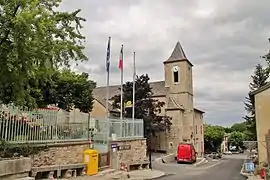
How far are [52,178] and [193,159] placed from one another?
27.7 meters

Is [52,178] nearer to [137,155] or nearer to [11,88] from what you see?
[11,88]

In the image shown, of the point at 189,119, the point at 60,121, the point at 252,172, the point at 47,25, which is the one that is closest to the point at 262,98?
the point at 252,172

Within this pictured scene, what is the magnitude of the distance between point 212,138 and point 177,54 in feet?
94.2

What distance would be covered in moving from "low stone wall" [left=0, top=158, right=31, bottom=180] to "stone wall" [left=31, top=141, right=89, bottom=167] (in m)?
1.32

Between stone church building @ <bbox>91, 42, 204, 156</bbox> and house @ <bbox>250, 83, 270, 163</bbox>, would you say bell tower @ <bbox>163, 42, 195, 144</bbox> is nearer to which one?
stone church building @ <bbox>91, 42, 204, 156</bbox>

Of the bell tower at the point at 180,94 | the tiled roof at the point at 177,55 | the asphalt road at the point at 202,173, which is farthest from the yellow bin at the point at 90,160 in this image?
the tiled roof at the point at 177,55

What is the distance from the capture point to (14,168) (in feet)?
43.6

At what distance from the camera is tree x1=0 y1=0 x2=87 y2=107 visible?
12211mm

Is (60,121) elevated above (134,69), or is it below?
below

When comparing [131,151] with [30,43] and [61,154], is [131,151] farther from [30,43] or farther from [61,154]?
[30,43]

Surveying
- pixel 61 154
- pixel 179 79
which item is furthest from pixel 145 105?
pixel 61 154

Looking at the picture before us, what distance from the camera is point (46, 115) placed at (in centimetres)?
1727

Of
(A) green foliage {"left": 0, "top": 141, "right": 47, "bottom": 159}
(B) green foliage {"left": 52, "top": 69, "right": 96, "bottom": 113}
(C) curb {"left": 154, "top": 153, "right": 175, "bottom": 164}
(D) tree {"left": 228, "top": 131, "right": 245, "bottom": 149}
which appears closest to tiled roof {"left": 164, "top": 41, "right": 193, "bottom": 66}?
(C) curb {"left": 154, "top": 153, "right": 175, "bottom": 164}

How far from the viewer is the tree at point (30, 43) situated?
1221cm
